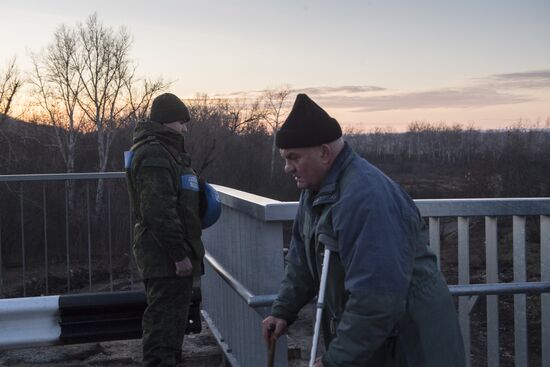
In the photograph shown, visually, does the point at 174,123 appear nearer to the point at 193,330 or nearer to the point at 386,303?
the point at 193,330

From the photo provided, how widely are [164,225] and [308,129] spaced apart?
190cm

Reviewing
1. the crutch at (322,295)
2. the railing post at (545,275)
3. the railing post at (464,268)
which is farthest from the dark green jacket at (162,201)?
the railing post at (545,275)

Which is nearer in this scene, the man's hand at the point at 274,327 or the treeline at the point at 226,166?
the man's hand at the point at 274,327

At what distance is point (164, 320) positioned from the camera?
392 cm

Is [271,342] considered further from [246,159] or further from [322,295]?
[246,159]

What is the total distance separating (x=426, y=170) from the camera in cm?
8356

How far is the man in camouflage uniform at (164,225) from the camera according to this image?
3.84 meters

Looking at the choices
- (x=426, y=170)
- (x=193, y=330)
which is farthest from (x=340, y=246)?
(x=426, y=170)

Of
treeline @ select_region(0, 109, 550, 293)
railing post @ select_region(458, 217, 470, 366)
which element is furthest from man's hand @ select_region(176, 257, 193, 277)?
treeline @ select_region(0, 109, 550, 293)

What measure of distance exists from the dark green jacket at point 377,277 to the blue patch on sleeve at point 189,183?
1924mm

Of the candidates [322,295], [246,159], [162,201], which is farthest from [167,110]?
[246,159]

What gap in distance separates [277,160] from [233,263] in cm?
5265

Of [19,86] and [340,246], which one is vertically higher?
[19,86]

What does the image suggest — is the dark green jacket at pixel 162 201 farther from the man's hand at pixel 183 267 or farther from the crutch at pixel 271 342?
the crutch at pixel 271 342
